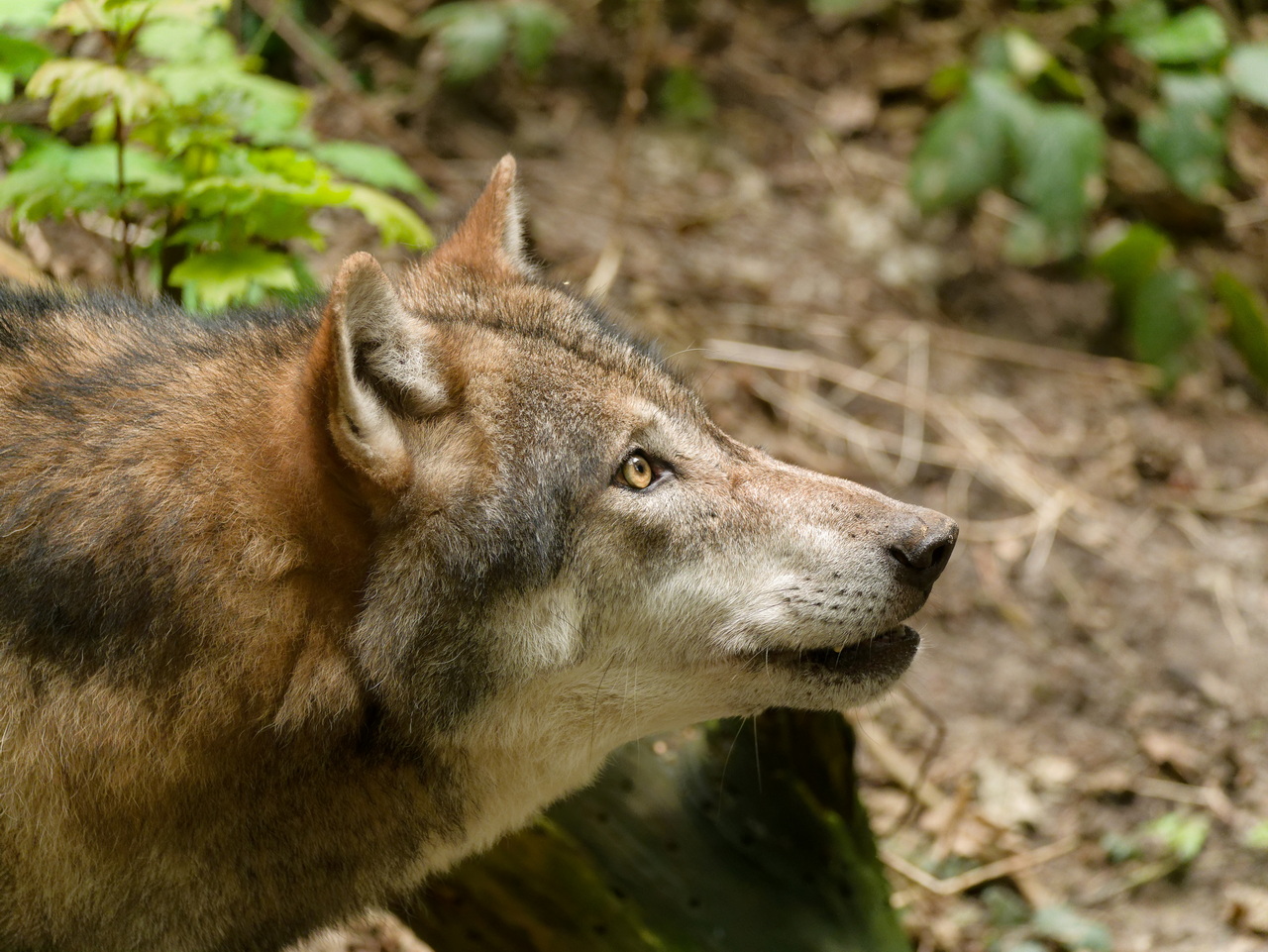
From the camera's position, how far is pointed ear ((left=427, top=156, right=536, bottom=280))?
348cm

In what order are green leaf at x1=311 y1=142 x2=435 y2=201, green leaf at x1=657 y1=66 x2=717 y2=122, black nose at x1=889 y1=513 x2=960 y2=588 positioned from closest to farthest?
1. black nose at x1=889 y1=513 x2=960 y2=588
2. green leaf at x1=311 y1=142 x2=435 y2=201
3. green leaf at x1=657 y1=66 x2=717 y2=122

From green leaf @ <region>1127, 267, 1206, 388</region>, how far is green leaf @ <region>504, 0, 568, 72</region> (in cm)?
410

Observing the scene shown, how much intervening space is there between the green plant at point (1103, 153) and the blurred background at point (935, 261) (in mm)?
27

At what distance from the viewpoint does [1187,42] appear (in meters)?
7.81

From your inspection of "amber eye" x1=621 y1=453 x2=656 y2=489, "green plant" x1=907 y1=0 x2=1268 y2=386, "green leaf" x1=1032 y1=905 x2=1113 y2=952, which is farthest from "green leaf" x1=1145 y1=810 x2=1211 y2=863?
"amber eye" x1=621 y1=453 x2=656 y2=489

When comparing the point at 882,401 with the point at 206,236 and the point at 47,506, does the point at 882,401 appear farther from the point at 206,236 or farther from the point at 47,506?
the point at 47,506

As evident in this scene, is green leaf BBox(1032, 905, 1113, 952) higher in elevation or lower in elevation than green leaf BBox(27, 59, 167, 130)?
lower

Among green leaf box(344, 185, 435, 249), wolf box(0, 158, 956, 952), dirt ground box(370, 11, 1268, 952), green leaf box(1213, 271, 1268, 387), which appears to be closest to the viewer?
wolf box(0, 158, 956, 952)

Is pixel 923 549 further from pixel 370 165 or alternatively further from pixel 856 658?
pixel 370 165

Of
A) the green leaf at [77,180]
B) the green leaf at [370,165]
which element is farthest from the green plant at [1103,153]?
the green leaf at [77,180]

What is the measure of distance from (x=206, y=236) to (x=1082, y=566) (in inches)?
195

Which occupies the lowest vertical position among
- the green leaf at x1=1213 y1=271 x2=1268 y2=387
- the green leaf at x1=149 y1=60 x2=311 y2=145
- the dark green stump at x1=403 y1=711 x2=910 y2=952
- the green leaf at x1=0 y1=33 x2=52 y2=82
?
the green leaf at x1=1213 y1=271 x2=1268 y2=387

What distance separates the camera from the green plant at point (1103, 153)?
7.25 metres

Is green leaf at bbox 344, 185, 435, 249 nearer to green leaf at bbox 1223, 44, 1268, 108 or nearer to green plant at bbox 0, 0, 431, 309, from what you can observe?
green plant at bbox 0, 0, 431, 309
